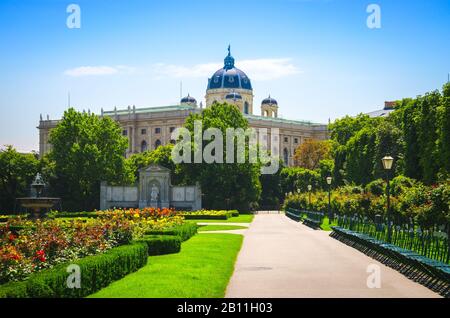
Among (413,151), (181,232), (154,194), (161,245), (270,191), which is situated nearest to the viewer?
(161,245)

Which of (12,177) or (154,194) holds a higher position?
(12,177)

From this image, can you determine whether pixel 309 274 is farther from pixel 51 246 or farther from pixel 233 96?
pixel 233 96

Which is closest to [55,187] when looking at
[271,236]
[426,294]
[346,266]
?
[271,236]

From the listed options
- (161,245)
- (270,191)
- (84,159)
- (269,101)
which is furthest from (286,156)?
(161,245)

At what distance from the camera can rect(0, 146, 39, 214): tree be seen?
7756 cm

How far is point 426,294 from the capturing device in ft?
53.9

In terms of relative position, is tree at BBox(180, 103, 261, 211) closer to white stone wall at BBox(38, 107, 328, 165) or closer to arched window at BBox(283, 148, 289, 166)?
white stone wall at BBox(38, 107, 328, 165)

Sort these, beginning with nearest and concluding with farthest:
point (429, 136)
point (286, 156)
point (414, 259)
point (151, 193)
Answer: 1. point (414, 259)
2. point (429, 136)
3. point (151, 193)
4. point (286, 156)

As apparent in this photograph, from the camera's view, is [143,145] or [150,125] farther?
[143,145]

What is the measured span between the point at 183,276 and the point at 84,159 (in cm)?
5986

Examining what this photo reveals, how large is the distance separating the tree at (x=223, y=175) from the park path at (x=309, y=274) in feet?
147

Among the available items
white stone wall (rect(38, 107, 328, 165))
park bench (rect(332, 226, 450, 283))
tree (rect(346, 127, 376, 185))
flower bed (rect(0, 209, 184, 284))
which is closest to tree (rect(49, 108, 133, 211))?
tree (rect(346, 127, 376, 185))

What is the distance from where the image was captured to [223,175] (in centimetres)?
7569
